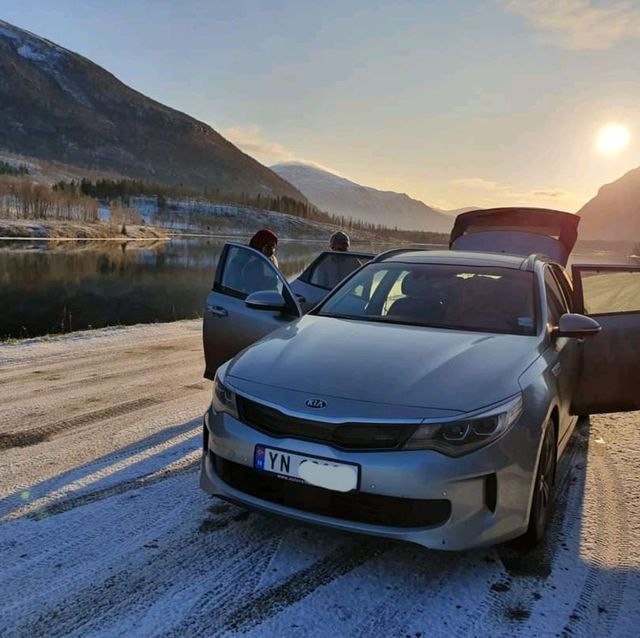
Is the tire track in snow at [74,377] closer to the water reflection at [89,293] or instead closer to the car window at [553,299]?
the car window at [553,299]

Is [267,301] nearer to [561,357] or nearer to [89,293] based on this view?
[561,357]

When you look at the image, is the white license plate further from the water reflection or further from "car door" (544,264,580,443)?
the water reflection

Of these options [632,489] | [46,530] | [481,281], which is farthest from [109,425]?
[632,489]

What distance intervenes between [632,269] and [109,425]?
466 centimetres

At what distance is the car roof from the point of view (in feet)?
15.4

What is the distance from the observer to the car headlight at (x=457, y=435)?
2844 millimetres

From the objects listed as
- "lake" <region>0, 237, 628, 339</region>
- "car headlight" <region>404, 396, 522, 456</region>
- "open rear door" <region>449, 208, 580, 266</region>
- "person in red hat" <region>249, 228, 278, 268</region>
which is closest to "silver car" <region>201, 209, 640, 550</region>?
"car headlight" <region>404, 396, 522, 456</region>

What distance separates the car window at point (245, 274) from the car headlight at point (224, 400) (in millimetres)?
1938

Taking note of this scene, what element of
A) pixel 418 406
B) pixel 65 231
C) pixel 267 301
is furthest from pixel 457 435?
pixel 65 231

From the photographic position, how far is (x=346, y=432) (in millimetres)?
2898

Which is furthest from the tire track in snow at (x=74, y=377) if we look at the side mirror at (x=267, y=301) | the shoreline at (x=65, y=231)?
the shoreline at (x=65, y=231)

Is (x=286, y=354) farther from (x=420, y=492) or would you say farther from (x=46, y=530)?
(x=46, y=530)

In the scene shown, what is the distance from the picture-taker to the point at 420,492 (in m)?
2.79

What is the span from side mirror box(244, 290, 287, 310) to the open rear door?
3.70m
